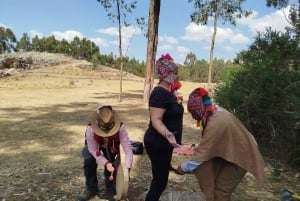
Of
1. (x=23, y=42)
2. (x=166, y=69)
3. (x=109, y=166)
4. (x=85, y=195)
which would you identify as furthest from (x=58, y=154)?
(x=23, y=42)

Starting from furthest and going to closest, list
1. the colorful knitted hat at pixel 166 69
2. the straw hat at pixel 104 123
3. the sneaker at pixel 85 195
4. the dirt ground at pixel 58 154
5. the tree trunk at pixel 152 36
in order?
the tree trunk at pixel 152 36, the dirt ground at pixel 58 154, the sneaker at pixel 85 195, the straw hat at pixel 104 123, the colorful knitted hat at pixel 166 69

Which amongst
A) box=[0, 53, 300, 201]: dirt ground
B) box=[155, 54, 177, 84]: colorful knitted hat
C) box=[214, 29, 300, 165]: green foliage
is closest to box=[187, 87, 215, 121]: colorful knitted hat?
box=[155, 54, 177, 84]: colorful knitted hat

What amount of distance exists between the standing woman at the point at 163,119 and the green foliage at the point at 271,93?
2887 millimetres

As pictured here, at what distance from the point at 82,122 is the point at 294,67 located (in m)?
6.20

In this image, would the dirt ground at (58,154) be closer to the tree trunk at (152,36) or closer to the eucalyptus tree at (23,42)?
the tree trunk at (152,36)

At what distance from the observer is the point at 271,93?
22.8 ft

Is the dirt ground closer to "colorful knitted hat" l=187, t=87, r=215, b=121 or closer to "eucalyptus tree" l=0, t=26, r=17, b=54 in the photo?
"colorful knitted hat" l=187, t=87, r=215, b=121

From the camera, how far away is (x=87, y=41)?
54656mm

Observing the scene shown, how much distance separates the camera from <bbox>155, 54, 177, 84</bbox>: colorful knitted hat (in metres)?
3.81

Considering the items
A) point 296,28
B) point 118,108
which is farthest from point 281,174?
point 118,108

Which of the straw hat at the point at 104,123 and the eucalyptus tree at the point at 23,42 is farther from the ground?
the eucalyptus tree at the point at 23,42

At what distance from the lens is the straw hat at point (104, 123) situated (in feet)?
14.3

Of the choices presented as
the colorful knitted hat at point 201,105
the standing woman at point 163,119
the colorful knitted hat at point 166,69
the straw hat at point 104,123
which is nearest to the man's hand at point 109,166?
the straw hat at point 104,123

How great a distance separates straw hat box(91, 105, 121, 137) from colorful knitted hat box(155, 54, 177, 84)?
2.83 ft
